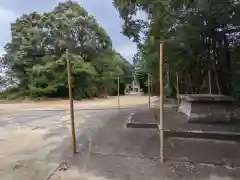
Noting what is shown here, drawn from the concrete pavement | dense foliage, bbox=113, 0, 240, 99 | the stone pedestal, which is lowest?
the concrete pavement

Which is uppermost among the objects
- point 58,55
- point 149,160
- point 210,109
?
point 58,55

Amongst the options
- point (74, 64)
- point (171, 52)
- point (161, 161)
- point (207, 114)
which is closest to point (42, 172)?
point (161, 161)

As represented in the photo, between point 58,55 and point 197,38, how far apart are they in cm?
1662

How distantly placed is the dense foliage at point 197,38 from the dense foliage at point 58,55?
38.7 feet

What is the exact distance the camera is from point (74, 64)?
2284cm

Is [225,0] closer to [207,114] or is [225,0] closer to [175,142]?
[207,114]

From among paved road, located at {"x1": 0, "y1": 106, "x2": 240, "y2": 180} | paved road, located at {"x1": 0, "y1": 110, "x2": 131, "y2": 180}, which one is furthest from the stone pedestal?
paved road, located at {"x1": 0, "y1": 110, "x2": 131, "y2": 180}

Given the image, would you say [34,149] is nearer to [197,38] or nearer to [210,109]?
[210,109]

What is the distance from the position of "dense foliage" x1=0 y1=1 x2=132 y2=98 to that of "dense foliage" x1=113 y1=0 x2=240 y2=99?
464 inches

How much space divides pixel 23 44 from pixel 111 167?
2263 cm

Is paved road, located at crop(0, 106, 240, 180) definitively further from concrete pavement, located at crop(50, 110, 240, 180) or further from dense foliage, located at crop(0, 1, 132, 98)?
dense foliage, located at crop(0, 1, 132, 98)

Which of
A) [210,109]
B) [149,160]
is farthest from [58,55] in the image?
[149,160]

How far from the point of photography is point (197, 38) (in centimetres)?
1001

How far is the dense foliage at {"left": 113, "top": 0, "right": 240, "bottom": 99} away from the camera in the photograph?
29.3 ft
